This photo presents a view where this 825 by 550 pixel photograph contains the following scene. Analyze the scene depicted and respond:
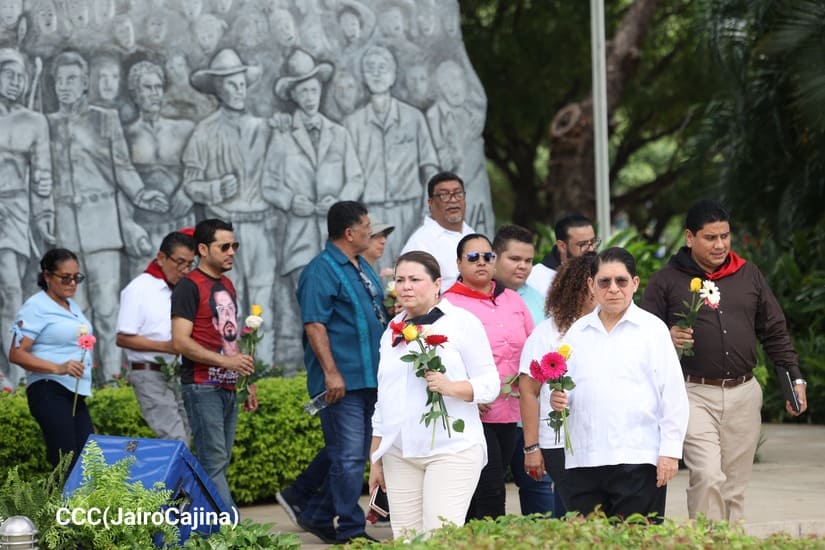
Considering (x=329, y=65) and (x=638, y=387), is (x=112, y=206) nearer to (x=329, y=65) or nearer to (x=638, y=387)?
(x=329, y=65)

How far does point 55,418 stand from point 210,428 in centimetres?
112

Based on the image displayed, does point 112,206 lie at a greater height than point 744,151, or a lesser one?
lesser

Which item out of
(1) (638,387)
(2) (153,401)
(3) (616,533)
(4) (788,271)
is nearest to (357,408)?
(2) (153,401)

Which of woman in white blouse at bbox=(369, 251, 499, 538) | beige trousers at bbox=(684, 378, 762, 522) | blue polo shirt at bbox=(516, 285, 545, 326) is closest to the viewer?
woman in white blouse at bbox=(369, 251, 499, 538)

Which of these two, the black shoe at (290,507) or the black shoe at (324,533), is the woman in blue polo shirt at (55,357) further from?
the black shoe at (324,533)

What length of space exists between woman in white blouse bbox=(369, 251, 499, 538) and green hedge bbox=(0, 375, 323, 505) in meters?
3.75

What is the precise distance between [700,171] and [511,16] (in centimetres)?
601

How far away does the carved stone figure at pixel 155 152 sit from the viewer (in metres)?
12.7

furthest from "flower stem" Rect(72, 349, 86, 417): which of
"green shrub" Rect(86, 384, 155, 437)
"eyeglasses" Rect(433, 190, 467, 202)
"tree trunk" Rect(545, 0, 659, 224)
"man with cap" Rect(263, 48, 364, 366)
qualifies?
"tree trunk" Rect(545, 0, 659, 224)

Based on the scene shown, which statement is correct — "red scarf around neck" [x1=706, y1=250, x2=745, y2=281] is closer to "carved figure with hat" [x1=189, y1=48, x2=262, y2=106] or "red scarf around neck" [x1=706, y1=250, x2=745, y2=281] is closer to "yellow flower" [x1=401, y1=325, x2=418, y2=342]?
"yellow flower" [x1=401, y1=325, x2=418, y2=342]

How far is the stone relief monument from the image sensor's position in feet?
40.6

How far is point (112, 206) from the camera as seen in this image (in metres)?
12.6

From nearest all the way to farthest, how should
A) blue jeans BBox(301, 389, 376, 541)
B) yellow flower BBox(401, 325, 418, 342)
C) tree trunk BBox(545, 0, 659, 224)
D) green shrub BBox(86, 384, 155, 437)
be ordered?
yellow flower BBox(401, 325, 418, 342)
blue jeans BBox(301, 389, 376, 541)
green shrub BBox(86, 384, 155, 437)
tree trunk BBox(545, 0, 659, 224)

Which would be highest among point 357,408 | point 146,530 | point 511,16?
point 511,16
